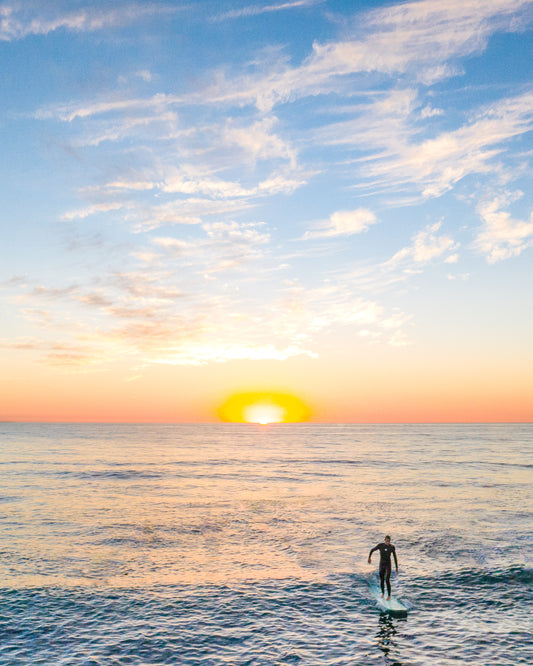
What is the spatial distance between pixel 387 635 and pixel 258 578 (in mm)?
9677

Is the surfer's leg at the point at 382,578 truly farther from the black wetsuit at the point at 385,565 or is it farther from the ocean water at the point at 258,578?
the ocean water at the point at 258,578

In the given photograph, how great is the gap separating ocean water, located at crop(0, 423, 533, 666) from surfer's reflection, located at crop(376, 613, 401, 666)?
9 centimetres

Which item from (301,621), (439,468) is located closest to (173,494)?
(301,621)

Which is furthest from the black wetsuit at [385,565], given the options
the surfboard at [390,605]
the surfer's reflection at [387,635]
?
the surfer's reflection at [387,635]

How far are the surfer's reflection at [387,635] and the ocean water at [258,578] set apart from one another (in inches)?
3.4

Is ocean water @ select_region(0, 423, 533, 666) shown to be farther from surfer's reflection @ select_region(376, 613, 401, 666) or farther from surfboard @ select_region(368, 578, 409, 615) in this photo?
surfboard @ select_region(368, 578, 409, 615)

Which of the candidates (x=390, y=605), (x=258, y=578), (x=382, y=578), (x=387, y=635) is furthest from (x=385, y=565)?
(x=258, y=578)

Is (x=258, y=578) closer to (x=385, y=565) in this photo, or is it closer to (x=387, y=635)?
(x=385, y=565)

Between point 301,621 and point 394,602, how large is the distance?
17.2 feet

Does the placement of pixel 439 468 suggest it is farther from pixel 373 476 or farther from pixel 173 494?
pixel 173 494

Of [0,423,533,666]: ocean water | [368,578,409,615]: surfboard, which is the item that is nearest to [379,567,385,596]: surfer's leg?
[368,578,409,615]: surfboard

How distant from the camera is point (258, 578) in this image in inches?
1114

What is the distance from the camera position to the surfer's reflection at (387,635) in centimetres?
1891

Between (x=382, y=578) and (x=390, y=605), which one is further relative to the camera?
(x=382, y=578)
